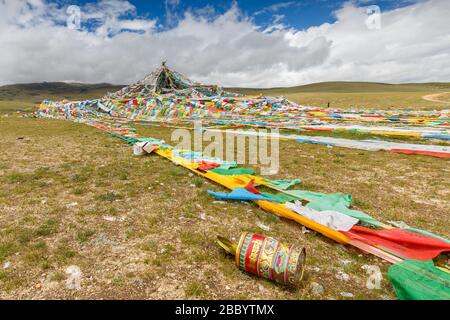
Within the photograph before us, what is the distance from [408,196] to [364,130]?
10699 mm

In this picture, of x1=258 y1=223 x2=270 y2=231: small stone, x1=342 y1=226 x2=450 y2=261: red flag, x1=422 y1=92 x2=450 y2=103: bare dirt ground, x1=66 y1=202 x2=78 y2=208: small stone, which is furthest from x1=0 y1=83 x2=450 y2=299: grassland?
x1=422 y1=92 x2=450 y2=103: bare dirt ground

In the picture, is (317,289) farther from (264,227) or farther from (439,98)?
(439,98)

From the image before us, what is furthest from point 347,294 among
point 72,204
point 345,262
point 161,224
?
point 72,204

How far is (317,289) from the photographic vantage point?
356 cm

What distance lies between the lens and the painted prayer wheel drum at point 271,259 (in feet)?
11.4

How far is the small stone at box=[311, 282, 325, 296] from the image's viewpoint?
11.5 ft

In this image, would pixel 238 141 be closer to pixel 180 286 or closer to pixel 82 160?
pixel 82 160

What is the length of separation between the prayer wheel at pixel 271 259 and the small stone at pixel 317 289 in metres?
0.21

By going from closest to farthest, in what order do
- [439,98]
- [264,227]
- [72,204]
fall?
1. [264,227]
2. [72,204]
3. [439,98]

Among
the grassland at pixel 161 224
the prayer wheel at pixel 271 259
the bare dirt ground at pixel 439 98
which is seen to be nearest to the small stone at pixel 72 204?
the grassland at pixel 161 224

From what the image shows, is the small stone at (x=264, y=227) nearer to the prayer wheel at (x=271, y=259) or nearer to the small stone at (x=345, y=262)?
the prayer wheel at (x=271, y=259)

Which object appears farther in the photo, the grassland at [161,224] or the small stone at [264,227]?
the small stone at [264,227]

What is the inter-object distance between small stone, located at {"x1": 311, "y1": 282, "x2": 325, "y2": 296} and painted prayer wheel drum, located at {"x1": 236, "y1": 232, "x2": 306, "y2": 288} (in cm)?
22

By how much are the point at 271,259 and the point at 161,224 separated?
2.62 meters
